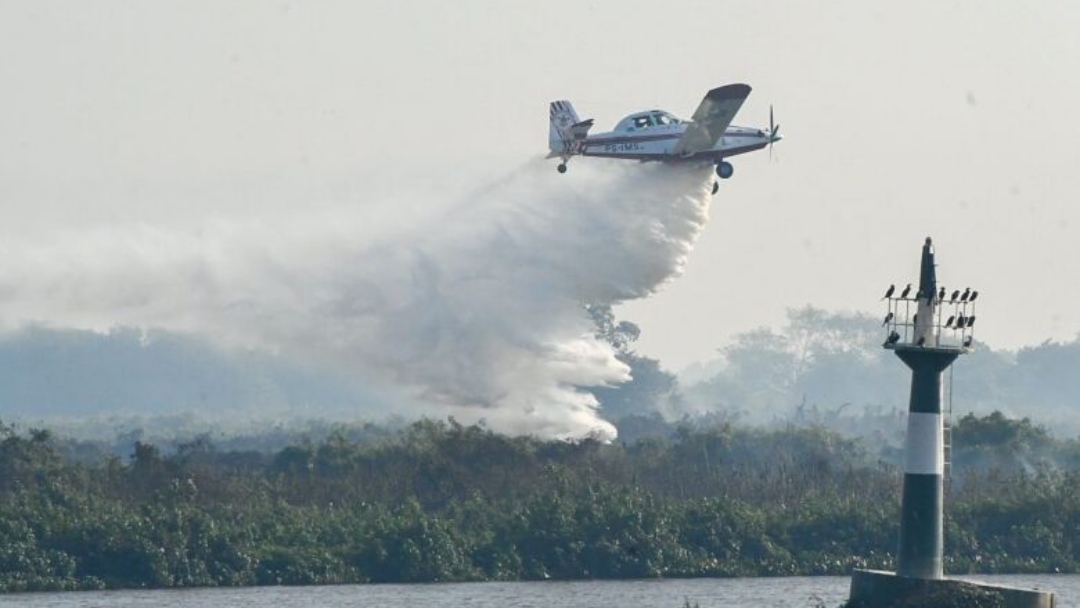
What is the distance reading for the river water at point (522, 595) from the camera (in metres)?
57.1

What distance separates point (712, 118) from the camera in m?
67.8

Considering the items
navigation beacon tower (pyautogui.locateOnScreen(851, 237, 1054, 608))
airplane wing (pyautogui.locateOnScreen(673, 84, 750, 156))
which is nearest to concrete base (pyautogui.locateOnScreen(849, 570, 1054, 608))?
navigation beacon tower (pyautogui.locateOnScreen(851, 237, 1054, 608))

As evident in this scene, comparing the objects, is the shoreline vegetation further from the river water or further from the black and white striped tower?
the black and white striped tower

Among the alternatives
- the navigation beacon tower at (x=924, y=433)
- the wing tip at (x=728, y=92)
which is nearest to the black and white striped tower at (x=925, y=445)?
the navigation beacon tower at (x=924, y=433)

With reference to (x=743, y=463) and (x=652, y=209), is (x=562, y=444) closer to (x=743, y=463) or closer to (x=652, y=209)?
(x=652, y=209)

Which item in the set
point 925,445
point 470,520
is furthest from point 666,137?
point 925,445

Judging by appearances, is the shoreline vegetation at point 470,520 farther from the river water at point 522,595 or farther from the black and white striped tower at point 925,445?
the black and white striped tower at point 925,445

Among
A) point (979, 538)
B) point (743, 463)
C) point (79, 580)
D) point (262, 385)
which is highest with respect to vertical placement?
point (262, 385)

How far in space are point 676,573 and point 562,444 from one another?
413 inches

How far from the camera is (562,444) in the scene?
74.1 m

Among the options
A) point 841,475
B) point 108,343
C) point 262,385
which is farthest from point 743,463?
point 108,343

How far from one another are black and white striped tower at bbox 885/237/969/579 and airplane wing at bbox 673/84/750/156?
21.9 metres

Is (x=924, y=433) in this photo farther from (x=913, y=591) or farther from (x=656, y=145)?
(x=656, y=145)

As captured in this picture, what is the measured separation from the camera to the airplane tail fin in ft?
222
